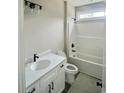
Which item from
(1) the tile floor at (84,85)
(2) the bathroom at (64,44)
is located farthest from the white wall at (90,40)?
(1) the tile floor at (84,85)

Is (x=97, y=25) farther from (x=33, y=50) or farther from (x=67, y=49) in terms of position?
(x=33, y=50)

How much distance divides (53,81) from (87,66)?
1.22 meters

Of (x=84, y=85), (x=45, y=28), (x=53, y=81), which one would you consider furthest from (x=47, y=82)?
(x=45, y=28)

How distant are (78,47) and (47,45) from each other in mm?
1030

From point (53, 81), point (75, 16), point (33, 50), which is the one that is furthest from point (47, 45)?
point (75, 16)

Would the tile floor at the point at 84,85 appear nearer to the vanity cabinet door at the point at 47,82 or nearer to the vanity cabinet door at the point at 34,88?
the vanity cabinet door at the point at 47,82

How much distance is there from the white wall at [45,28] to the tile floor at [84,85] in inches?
40.8

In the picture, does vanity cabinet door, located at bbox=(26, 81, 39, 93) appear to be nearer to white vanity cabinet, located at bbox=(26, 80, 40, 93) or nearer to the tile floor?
white vanity cabinet, located at bbox=(26, 80, 40, 93)

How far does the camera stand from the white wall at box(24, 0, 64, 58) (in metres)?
1.96

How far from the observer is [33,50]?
210 cm

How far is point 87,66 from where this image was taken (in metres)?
2.73

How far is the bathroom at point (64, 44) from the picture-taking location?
73.7 inches
